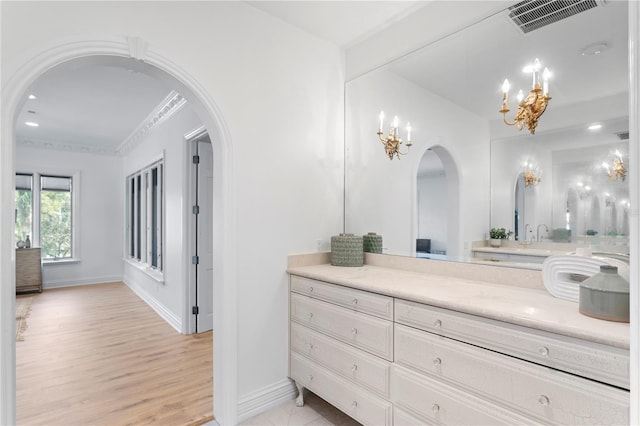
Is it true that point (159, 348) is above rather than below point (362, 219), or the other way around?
below

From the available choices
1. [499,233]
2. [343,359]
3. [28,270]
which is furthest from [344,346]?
[28,270]

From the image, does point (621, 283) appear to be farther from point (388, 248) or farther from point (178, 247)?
point (178, 247)

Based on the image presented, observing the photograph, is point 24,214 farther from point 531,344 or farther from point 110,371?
point 531,344

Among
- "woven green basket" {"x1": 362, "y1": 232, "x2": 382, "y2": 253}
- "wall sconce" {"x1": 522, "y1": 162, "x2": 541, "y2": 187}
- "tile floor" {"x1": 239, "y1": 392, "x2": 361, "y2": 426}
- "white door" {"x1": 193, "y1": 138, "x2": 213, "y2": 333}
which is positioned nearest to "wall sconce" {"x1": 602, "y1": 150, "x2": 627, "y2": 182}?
"wall sconce" {"x1": 522, "y1": 162, "x2": 541, "y2": 187}

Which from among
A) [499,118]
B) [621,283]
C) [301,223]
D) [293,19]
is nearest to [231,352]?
[301,223]

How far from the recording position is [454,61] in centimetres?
223

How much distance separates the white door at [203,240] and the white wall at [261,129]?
169 centimetres

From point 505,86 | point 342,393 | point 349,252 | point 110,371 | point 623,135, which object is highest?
point 505,86

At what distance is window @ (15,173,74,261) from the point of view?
20.5ft

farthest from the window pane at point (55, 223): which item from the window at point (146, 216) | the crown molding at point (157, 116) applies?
the crown molding at point (157, 116)

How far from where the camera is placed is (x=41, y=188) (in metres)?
6.39

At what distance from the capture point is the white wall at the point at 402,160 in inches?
84.5

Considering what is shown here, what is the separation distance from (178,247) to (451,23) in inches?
139

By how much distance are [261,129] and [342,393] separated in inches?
72.7
